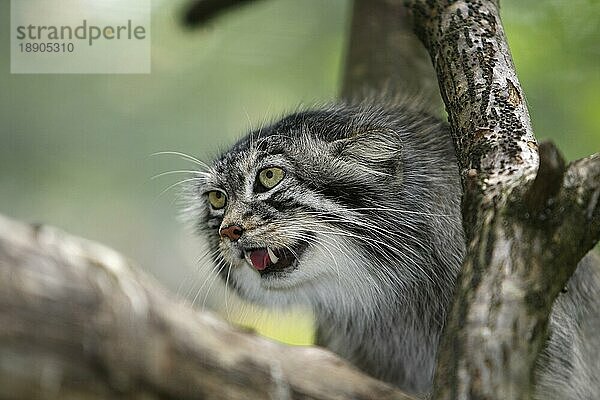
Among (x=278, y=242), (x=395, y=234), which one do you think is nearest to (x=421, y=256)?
(x=395, y=234)

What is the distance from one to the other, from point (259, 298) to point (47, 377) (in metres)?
1.69

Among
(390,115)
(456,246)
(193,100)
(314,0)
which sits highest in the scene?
(314,0)

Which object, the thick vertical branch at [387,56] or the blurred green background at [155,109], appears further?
the blurred green background at [155,109]

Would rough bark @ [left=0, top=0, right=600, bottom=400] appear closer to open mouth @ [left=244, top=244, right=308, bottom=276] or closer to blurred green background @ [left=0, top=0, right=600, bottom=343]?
open mouth @ [left=244, top=244, right=308, bottom=276]

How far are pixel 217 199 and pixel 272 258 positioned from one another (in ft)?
1.20

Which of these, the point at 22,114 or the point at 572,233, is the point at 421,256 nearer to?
the point at 572,233

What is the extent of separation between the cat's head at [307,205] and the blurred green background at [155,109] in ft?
4.34

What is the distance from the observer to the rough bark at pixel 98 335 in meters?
1.18

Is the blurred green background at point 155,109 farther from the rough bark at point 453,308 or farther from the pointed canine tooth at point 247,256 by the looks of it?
the rough bark at point 453,308

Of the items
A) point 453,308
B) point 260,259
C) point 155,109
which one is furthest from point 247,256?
point 155,109

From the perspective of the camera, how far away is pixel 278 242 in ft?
8.00

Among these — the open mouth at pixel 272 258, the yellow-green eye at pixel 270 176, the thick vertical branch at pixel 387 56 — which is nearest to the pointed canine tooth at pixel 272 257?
the open mouth at pixel 272 258

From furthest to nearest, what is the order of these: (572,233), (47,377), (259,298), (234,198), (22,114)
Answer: (22,114) → (259,298) → (234,198) → (572,233) → (47,377)

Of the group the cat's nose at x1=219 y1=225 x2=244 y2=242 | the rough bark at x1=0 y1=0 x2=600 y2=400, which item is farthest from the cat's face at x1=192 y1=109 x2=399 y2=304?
the rough bark at x1=0 y1=0 x2=600 y2=400
